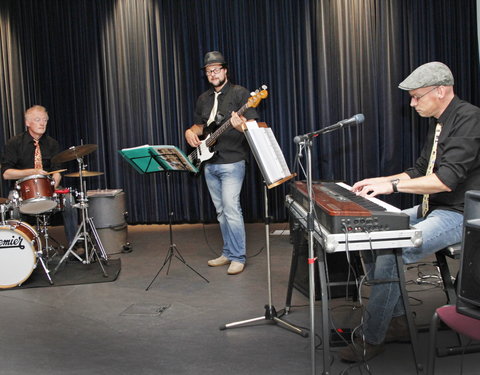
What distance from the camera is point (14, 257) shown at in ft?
14.4

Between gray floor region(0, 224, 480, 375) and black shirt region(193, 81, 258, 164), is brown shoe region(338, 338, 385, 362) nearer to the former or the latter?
gray floor region(0, 224, 480, 375)

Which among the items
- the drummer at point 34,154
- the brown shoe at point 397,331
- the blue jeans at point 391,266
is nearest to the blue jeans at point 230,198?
the drummer at point 34,154

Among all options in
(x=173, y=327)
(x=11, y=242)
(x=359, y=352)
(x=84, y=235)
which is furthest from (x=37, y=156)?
(x=359, y=352)

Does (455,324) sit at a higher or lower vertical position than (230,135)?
lower

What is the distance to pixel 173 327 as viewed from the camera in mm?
3453

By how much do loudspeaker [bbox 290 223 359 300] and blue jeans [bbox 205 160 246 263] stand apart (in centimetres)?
77

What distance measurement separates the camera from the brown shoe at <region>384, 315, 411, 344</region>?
3023 millimetres

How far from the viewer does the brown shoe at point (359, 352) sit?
2.80 metres

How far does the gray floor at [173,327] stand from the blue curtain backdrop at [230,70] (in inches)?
77.2

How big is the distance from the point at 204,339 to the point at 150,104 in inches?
160

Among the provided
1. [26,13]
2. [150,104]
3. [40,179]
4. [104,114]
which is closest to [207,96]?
[40,179]

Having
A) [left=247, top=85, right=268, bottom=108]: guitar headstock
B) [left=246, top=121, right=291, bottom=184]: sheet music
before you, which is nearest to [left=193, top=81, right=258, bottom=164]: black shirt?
[left=247, top=85, right=268, bottom=108]: guitar headstock

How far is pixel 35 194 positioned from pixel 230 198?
1588mm

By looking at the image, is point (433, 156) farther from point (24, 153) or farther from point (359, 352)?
point (24, 153)
